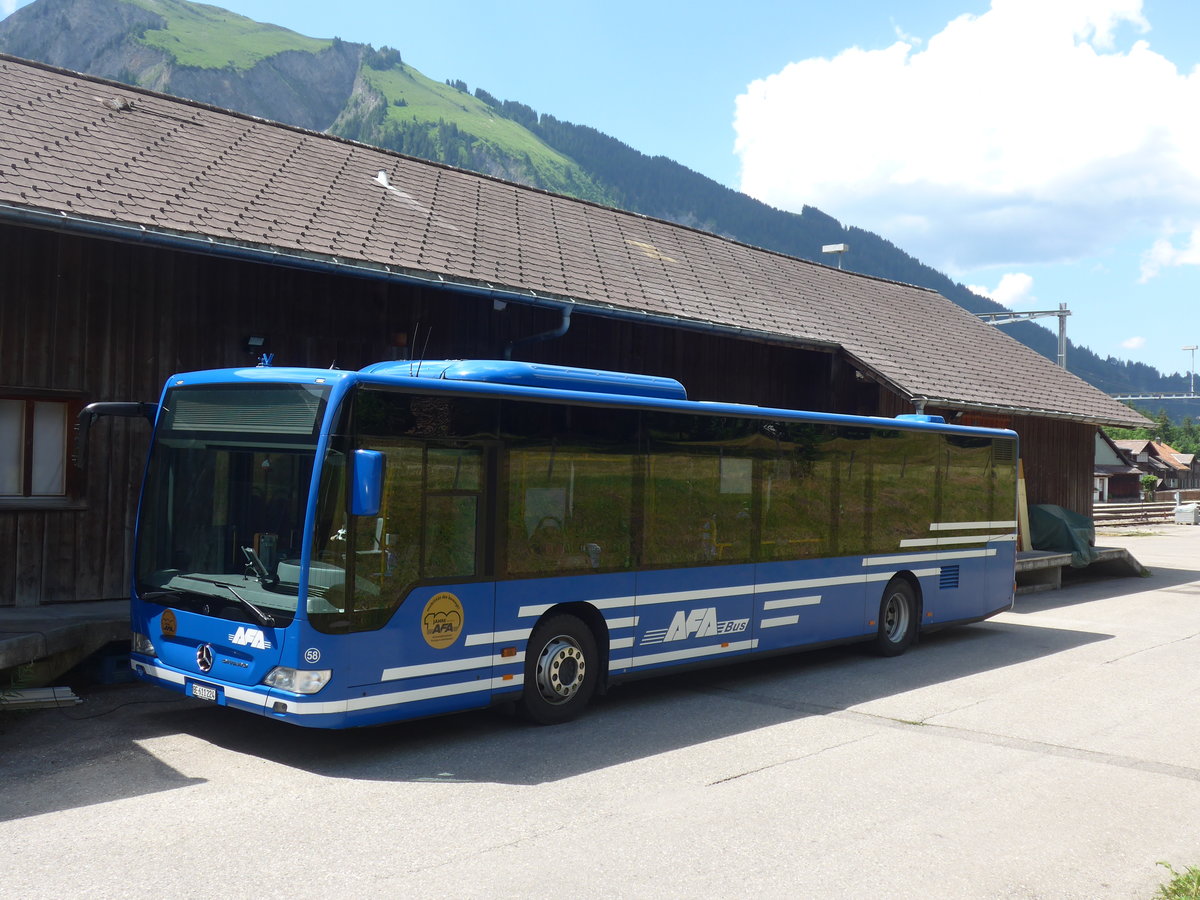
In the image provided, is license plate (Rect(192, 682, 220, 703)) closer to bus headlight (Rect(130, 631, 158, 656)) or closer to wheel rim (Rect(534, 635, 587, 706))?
bus headlight (Rect(130, 631, 158, 656))

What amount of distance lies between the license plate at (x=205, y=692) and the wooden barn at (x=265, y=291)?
3598mm

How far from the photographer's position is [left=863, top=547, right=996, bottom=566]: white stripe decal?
39.3 ft

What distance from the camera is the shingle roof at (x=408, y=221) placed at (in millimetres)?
10531

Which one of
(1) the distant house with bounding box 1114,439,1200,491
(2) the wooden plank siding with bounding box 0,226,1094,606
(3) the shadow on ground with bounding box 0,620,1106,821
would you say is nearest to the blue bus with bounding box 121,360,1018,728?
(3) the shadow on ground with bounding box 0,620,1106,821

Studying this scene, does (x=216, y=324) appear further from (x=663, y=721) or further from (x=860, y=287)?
(x=860, y=287)

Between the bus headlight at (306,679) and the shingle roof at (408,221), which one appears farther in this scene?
the shingle roof at (408,221)

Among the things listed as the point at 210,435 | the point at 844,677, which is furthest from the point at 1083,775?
the point at 210,435

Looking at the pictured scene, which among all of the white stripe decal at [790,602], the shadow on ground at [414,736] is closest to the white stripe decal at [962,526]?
the shadow on ground at [414,736]

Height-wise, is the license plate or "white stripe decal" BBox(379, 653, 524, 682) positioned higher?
"white stripe decal" BBox(379, 653, 524, 682)

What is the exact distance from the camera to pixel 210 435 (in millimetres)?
7879

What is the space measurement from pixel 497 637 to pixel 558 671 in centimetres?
76

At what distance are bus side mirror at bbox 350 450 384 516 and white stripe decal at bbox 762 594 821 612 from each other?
4.80 meters

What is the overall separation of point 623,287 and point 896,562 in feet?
18.0

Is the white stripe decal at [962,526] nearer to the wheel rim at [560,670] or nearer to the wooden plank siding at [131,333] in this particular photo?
the wooden plank siding at [131,333]
